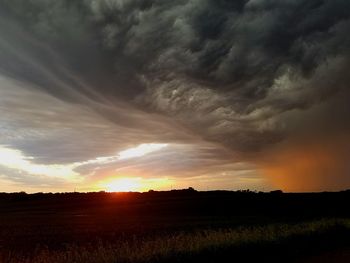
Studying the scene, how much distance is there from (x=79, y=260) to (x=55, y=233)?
29.5 m

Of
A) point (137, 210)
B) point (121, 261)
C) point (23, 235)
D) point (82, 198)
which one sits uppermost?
point (82, 198)

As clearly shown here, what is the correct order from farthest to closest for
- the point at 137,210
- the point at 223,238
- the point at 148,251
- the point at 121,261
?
the point at 137,210 < the point at 223,238 < the point at 148,251 < the point at 121,261

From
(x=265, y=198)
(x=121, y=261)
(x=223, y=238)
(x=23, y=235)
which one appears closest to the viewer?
(x=121, y=261)

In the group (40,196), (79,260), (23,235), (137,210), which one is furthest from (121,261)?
(40,196)

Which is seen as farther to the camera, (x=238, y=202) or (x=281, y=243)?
(x=238, y=202)

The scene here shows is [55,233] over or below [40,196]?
below

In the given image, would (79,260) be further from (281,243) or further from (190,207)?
(190,207)

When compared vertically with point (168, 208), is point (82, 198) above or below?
above

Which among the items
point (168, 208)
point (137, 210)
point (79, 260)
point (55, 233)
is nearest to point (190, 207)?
point (168, 208)

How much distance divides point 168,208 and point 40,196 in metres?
63.0

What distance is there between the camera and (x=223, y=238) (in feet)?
77.9

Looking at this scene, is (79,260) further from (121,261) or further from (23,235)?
(23,235)

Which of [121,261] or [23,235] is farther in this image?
[23,235]

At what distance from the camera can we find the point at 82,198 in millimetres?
124062
